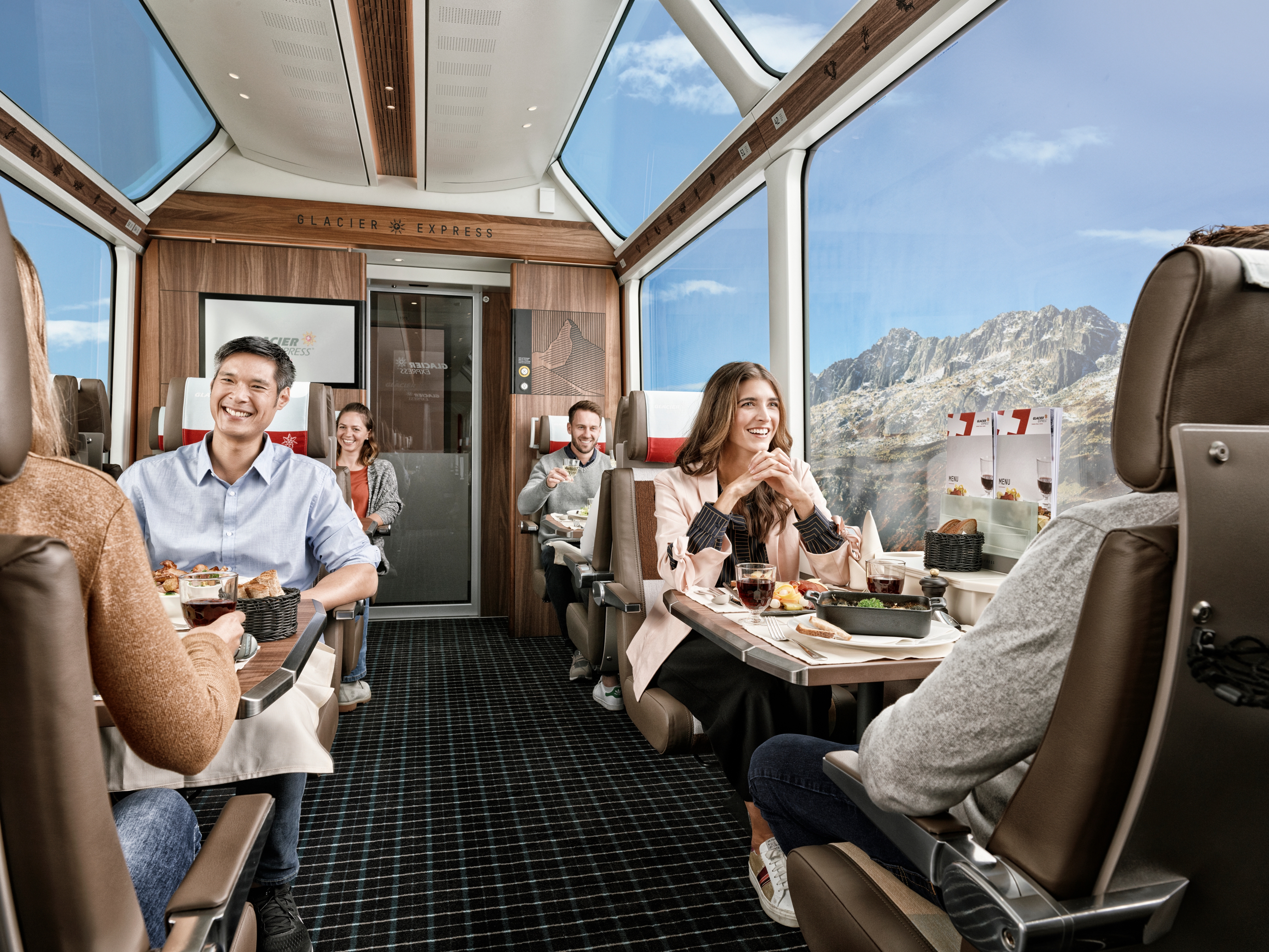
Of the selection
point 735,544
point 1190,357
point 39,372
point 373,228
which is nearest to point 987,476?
point 735,544

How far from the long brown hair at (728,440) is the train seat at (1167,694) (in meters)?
1.67

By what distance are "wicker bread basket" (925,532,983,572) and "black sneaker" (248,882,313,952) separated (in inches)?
70.7

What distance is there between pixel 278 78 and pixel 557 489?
2.60 meters

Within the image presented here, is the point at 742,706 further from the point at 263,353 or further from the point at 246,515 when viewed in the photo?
the point at 263,353

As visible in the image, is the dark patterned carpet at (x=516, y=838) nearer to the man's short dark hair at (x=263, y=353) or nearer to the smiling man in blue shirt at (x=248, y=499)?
the smiling man in blue shirt at (x=248, y=499)

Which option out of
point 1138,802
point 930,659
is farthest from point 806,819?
point 1138,802

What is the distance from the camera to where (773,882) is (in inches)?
76.7

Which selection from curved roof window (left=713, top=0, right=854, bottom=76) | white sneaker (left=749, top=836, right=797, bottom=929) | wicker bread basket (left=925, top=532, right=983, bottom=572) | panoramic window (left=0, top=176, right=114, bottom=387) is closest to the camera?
white sneaker (left=749, top=836, right=797, bottom=929)

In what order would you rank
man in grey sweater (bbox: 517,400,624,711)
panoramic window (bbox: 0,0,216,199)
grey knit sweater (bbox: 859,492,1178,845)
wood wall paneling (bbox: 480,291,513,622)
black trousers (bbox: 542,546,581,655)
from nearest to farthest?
grey knit sweater (bbox: 859,492,1178,845) < panoramic window (bbox: 0,0,216,199) < black trousers (bbox: 542,546,581,655) < man in grey sweater (bbox: 517,400,624,711) < wood wall paneling (bbox: 480,291,513,622)

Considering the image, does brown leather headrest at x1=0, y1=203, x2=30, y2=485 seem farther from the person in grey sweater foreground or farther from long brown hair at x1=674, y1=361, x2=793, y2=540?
long brown hair at x1=674, y1=361, x2=793, y2=540

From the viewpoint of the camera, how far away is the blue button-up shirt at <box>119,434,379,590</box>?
2107 mm

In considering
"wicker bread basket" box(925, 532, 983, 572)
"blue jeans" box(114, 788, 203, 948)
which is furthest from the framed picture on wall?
"blue jeans" box(114, 788, 203, 948)

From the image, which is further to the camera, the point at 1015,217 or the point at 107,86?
the point at 107,86

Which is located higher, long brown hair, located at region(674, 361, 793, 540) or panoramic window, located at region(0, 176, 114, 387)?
panoramic window, located at region(0, 176, 114, 387)
